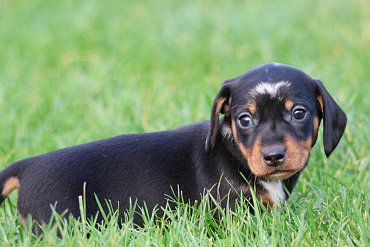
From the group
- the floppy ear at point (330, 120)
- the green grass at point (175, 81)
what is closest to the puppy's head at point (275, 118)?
the floppy ear at point (330, 120)

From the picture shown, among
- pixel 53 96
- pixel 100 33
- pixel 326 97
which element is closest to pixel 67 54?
pixel 100 33

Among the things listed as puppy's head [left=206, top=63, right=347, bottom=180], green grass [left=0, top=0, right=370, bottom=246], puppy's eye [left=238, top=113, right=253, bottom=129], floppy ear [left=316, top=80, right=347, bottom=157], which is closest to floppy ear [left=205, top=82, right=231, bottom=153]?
puppy's head [left=206, top=63, right=347, bottom=180]

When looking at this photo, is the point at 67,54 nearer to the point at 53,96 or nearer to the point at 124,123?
the point at 53,96

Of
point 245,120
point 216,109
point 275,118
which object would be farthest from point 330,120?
point 216,109

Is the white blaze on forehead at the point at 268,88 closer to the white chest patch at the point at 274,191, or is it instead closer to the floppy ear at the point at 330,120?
the floppy ear at the point at 330,120

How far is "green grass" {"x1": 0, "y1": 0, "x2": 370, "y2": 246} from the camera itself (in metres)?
4.30

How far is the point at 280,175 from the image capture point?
4.52 m

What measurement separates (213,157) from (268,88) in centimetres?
57

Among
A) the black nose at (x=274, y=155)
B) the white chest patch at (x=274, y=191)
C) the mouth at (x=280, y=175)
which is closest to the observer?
the black nose at (x=274, y=155)

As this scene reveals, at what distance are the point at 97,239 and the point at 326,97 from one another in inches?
59.1

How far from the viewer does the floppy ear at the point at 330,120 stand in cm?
455

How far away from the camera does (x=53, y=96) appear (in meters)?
7.95

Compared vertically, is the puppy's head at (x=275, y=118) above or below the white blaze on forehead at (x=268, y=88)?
below

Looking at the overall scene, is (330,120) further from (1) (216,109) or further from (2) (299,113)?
(1) (216,109)
